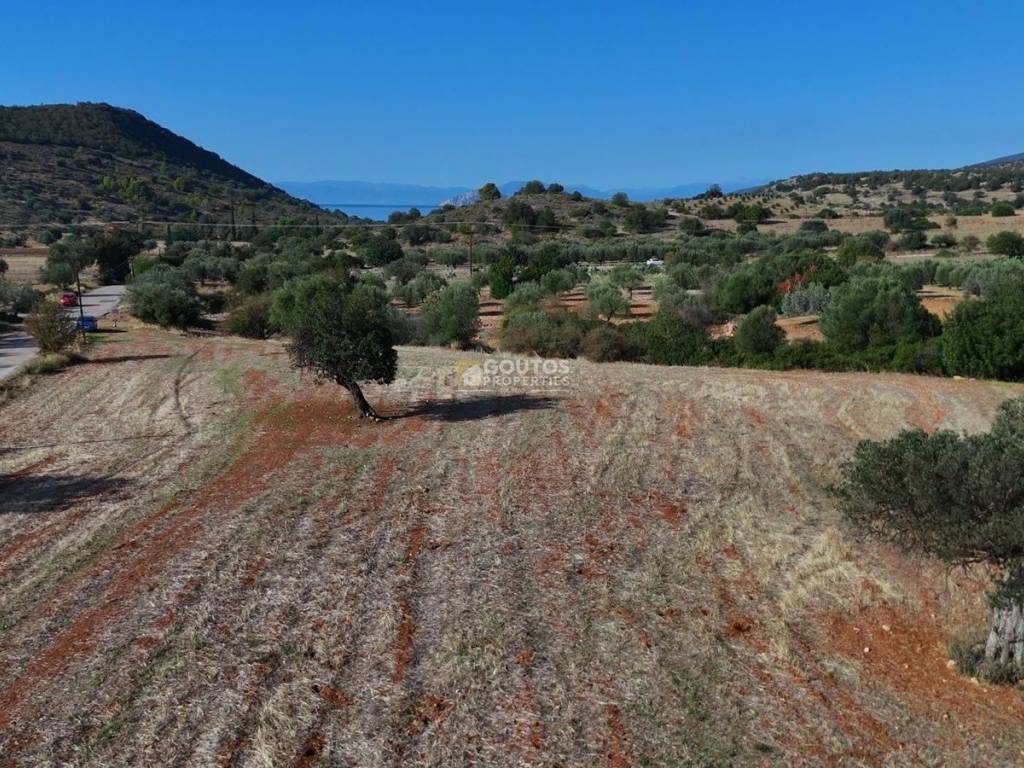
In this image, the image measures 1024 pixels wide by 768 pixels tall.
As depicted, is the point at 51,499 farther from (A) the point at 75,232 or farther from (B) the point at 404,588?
(A) the point at 75,232

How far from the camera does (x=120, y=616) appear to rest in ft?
27.1

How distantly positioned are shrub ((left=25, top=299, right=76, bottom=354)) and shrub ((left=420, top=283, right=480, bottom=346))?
44.0 ft

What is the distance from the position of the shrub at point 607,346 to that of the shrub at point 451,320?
5731mm

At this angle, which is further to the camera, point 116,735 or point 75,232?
point 75,232

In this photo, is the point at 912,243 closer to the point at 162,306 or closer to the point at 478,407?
the point at 478,407

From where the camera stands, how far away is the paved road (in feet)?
85.5

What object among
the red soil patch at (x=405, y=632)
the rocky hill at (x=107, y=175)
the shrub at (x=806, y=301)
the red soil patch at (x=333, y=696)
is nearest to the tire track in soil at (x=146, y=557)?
the red soil patch at (x=333, y=696)

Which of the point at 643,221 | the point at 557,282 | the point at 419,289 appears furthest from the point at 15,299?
the point at 643,221

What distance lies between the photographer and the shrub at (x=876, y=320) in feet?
86.3

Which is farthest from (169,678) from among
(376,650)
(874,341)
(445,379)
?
(874,341)

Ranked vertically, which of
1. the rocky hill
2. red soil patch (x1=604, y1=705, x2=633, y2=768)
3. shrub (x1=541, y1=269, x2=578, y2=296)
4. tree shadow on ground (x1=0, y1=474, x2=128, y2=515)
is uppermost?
the rocky hill

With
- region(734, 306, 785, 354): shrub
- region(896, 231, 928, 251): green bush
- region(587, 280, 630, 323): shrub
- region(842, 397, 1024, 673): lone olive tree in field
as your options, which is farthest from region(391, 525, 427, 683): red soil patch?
region(896, 231, 928, 251): green bush

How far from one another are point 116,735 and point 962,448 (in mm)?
7900

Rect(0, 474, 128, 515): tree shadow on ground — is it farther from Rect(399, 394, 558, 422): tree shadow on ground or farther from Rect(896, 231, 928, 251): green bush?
Rect(896, 231, 928, 251): green bush
